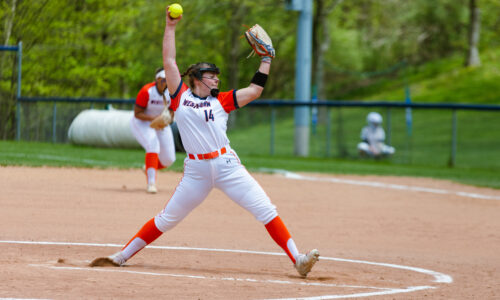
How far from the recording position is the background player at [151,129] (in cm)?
1224

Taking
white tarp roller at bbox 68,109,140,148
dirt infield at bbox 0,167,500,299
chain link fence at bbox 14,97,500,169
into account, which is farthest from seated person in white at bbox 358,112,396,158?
dirt infield at bbox 0,167,500,299

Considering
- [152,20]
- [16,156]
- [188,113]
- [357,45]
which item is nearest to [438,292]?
[188,113]

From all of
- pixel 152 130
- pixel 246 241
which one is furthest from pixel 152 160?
pixel 246 241

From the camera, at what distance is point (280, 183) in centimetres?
1591

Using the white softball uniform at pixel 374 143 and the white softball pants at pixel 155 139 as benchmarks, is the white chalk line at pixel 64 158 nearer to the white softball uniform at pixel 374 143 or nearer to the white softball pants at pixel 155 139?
the white softball pants at pixel 155 139

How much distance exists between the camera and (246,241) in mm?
9516

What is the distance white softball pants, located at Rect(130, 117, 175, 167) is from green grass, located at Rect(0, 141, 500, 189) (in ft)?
14.1

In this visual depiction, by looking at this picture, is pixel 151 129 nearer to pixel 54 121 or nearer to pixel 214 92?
pixel 214 92

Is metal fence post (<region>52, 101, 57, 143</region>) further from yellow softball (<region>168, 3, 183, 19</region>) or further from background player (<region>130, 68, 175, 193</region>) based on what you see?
yellow softball (<region>168, 3, 183, 19</region>)

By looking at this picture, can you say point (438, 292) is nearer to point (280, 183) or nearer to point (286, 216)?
point (286, 216)

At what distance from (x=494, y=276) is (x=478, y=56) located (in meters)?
46.1

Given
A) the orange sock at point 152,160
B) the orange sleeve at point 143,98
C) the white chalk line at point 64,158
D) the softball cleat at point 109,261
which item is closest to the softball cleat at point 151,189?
the orange sock at point 152,160

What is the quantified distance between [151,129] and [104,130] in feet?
38.0

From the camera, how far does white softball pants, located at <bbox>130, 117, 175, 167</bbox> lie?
41.0ft
